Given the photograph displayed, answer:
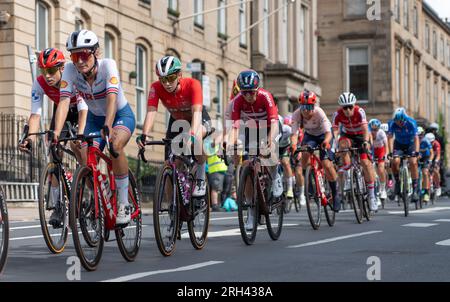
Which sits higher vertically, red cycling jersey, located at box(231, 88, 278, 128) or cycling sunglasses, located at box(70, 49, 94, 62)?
cycling sunglasses, located at box(70, 49, 94, 62)

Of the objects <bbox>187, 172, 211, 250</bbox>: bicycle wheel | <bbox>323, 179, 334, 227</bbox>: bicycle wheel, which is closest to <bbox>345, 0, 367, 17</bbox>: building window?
<bbox>323, 179, 334, 227</bbox>: bicycle wheel

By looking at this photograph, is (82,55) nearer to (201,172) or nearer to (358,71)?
(201,172)

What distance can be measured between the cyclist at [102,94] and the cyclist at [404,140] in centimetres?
1139

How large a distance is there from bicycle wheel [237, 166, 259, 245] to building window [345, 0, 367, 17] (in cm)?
5344

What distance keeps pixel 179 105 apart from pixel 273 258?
1.99 m

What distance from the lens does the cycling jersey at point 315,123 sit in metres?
15.2

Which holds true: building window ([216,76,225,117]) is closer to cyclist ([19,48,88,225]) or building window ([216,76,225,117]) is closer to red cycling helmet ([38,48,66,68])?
cyclist ([19,48,88,225])

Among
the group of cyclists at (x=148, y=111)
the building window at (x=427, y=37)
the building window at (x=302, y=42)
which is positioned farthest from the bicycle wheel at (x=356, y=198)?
the building window at (x=427, y=37)

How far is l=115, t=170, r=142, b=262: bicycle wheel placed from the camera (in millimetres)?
9773

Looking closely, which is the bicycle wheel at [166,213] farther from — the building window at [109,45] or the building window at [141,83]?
the building window at [141,83]

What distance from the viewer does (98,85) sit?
381 inches

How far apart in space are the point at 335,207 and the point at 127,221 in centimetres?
624

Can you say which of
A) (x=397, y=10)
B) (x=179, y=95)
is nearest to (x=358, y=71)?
(x=397, y=10)
